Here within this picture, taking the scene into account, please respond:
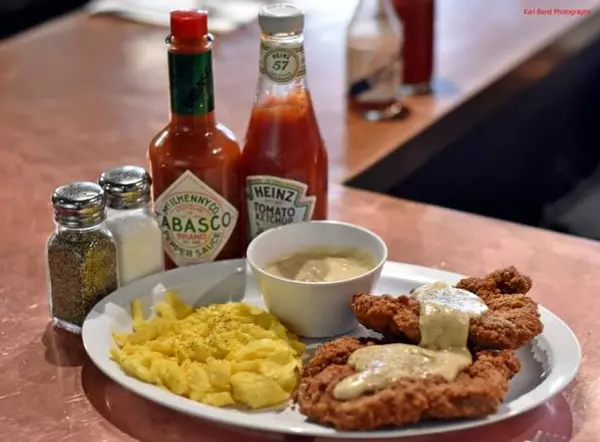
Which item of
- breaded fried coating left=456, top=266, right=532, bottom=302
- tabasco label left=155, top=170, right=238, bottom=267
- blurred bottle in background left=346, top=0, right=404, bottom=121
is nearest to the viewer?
breaded fried coating left=456, top=266, right=532, bottom=302

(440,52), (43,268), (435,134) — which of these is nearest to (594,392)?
(43,268)

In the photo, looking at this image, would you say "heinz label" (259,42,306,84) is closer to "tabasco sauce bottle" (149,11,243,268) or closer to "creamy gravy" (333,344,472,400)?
"tabasco sauce bottle" (149,11,243,268)

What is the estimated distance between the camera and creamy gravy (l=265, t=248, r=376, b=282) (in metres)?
1.10

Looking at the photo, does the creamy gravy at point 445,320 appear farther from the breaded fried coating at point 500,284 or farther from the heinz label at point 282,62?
the heinz label at point 282,62

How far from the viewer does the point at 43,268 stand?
1255mm

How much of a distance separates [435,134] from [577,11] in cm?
61

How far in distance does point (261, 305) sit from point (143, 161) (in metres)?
0.48

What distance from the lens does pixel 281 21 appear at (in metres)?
1.12

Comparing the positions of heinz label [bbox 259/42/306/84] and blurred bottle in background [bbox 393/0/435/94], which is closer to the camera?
heinz label [bbox 259/42/306/84]

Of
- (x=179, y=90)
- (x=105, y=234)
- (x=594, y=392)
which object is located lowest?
(x=594, y=392)

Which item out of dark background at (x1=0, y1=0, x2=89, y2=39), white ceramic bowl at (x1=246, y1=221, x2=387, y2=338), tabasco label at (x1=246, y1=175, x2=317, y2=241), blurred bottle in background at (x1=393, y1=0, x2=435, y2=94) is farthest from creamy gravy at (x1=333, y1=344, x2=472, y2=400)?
dark background at (x1=0, y1=0, x2=89, y2=39)

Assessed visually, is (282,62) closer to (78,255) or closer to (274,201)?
(274,201)

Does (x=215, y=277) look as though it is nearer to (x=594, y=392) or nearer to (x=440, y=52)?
(x=594, y=392)

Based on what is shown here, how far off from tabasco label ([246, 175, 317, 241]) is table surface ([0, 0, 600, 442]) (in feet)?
0.54
